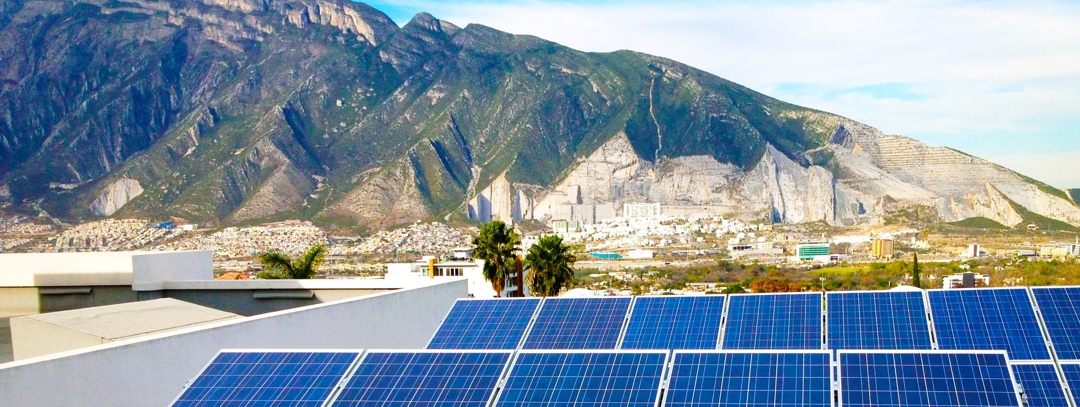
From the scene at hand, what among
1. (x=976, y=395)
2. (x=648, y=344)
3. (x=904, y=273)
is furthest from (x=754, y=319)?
(x=904, y=273)

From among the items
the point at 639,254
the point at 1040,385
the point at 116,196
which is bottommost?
the point at 639,254

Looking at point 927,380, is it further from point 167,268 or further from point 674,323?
point 167,268

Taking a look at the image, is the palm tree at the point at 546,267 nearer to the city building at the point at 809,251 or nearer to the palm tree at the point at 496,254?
the palm tree at the point at 496,254

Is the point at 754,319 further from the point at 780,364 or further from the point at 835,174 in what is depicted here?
the point at 835,174

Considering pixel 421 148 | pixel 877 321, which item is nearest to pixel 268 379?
pixel 877 321

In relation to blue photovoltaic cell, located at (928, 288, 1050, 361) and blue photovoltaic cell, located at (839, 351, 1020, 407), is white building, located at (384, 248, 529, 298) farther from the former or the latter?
blue photovoltaic cell, located at (839, 351, 1020, 407)

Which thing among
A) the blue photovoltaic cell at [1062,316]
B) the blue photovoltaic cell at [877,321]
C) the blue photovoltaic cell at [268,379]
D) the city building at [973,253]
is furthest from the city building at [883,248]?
the blue photovoltaic cell at [268,379]

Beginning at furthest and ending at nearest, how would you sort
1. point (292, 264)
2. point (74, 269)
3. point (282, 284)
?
point (292, 264) < point (282, 284) < point (74, 269)
